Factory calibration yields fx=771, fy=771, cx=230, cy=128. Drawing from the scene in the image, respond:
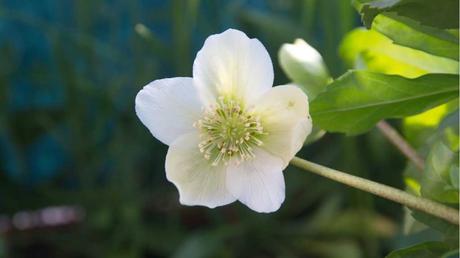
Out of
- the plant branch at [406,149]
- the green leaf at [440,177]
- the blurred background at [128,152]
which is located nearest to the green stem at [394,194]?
the green leaf at [440,177]

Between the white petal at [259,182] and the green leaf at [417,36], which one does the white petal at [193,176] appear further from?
the green leaf at [417,36]

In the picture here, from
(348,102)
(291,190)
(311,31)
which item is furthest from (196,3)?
(348,102)

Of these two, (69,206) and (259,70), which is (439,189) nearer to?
(259,70)

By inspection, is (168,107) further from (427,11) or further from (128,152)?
(128,152)

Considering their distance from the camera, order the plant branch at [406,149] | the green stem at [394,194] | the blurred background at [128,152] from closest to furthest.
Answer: the green stem at [394,194] → the plant branch at [406,149] → the blurred background at [128,152]

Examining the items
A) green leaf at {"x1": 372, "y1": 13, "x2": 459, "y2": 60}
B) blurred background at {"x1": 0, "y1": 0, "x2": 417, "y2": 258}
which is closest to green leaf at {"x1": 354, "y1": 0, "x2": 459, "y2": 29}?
green leaf at {"x1": 372, "y1": 13, "x2": 459, "y2": 60}

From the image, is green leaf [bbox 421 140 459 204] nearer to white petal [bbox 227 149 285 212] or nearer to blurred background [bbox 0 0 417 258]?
white petal [bbox 227 149 285 212]

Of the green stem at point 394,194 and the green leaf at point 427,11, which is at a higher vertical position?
the green leaf at point 427,11
